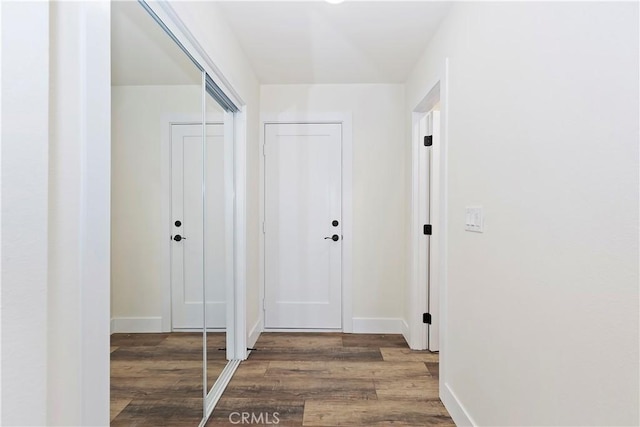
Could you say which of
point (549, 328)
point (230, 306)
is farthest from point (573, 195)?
point (230, 306)

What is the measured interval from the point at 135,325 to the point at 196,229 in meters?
0.67

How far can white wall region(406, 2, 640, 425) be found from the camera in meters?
0.92

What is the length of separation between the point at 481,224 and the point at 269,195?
2.19m

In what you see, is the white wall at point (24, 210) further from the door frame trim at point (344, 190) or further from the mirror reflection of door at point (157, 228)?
the door frame trim at point (344, 190)

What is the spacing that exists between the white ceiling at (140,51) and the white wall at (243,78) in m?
0.15

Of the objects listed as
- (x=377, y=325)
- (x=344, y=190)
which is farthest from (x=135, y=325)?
(x=377, y=325)

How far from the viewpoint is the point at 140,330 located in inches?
55.1

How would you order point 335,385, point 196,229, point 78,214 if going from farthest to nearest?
point 335,385
point 196,229
point 78,214

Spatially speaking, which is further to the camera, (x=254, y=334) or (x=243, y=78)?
(x=254, y=334)

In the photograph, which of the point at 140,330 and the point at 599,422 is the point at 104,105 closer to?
the point at 140,330

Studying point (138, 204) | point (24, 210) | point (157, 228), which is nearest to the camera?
point (24, 210)

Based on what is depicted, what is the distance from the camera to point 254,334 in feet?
10.4
